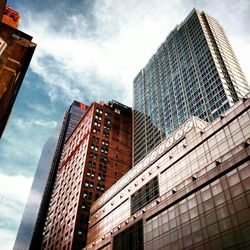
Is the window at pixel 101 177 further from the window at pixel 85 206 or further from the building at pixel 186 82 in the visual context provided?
the building at pixel 186 82

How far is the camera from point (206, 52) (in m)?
108

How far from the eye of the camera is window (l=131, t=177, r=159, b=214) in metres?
48.0

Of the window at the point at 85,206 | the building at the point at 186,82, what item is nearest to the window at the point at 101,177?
the window at the point at 85,206

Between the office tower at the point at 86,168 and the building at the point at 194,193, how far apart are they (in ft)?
93.2

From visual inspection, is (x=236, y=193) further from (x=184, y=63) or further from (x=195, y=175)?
(x=184, y=63)

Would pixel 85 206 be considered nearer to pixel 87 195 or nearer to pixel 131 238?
pixel 87 195

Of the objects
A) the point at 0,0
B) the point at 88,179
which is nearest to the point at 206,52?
the point at 88,179

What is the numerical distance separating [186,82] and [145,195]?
70.0 meters

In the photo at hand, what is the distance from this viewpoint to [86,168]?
313 feet

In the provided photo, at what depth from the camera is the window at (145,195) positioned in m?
48.0

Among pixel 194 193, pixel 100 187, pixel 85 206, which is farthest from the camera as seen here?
pixel 100 187

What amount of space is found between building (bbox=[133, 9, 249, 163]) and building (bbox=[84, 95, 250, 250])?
45963 millimetres

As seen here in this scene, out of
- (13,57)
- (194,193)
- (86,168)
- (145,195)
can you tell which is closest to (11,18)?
(13,57)

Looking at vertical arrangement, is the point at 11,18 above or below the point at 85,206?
above
